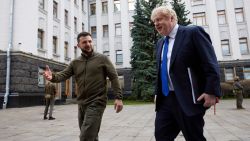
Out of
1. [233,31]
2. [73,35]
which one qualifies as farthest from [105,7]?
[233,31]

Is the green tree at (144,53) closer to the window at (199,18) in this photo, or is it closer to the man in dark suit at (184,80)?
the window at (199,18)

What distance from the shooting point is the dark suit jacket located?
266 centimetres

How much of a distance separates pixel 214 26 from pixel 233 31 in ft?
7.16

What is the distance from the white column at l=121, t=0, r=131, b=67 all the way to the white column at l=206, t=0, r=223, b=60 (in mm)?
9934

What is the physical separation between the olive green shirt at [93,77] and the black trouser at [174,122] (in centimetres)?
115

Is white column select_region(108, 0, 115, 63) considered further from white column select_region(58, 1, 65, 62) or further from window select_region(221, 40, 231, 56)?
window select_region(221, 40, 231, 56)

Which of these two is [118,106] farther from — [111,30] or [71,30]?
[111,30]

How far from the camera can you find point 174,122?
298cm

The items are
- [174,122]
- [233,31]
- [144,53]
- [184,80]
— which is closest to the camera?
[184,80]

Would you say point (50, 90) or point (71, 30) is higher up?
point (71, 30)

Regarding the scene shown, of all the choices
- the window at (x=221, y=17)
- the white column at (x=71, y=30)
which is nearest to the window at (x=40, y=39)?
the white column at (x=71, y=30)

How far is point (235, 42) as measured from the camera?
1212 inches

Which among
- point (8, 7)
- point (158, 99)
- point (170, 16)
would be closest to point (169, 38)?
point (170, 16)

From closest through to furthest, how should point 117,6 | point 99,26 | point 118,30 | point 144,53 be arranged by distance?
point 144,53, point 118,30, point 117,6, point 99,26
